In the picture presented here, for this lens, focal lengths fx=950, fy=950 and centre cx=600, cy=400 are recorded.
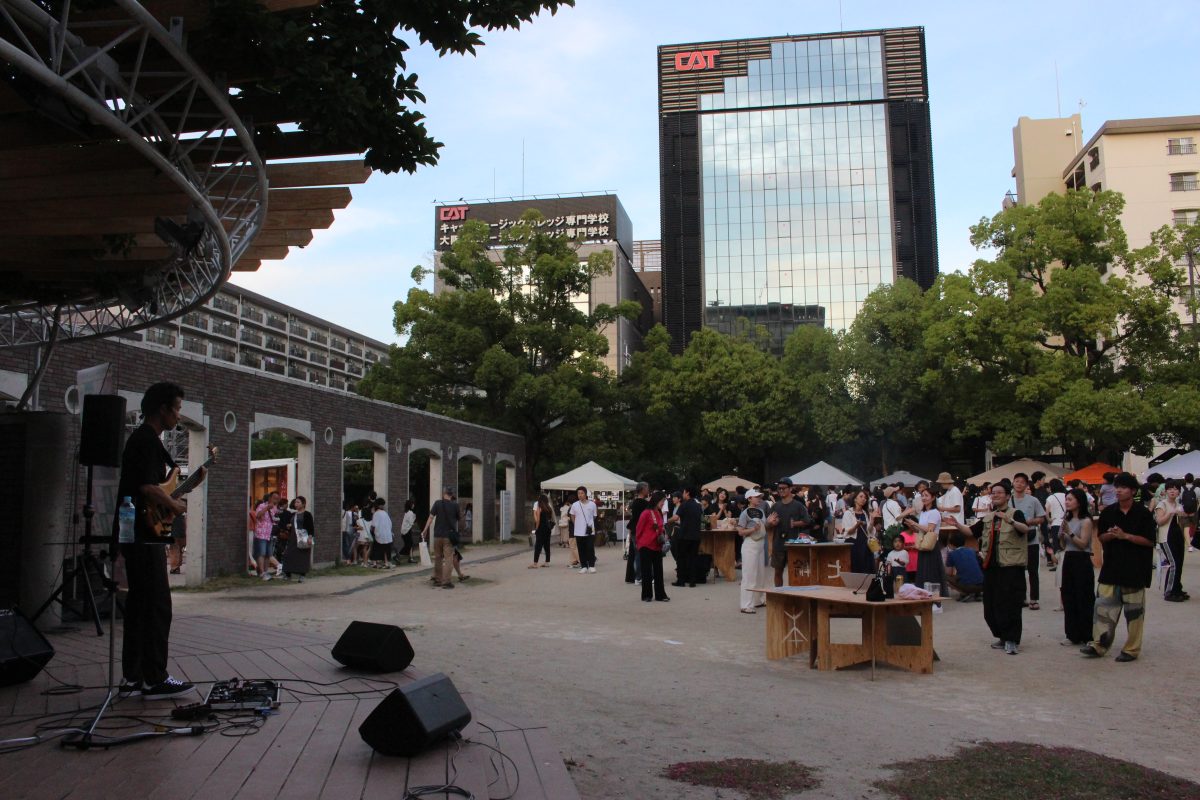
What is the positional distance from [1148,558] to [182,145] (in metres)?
8.54

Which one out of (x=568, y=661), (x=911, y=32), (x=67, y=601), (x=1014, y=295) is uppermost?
(x=911, y=32)

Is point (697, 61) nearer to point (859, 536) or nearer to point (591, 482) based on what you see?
point (591, 482)

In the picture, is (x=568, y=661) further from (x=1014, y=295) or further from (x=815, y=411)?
(x=815, y=411)

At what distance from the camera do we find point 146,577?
5.32 meters

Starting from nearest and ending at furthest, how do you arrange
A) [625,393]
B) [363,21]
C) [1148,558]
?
[363,21]
[1148,558]
[625,393]

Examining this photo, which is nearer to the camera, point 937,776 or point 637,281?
point 937,776

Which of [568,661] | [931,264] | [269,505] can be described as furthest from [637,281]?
[568,661]

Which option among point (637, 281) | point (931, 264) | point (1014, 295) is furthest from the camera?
point (637, 281)

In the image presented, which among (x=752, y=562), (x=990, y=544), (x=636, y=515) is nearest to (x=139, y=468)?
(x=990, y=544)

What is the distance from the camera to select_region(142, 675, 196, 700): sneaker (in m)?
5.37

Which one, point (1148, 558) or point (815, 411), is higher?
point (815, 411)

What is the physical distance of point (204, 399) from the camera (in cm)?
1611

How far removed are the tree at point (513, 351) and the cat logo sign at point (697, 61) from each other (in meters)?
39.2

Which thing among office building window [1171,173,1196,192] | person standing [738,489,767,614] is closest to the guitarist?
person standing [738,489,767,614]
